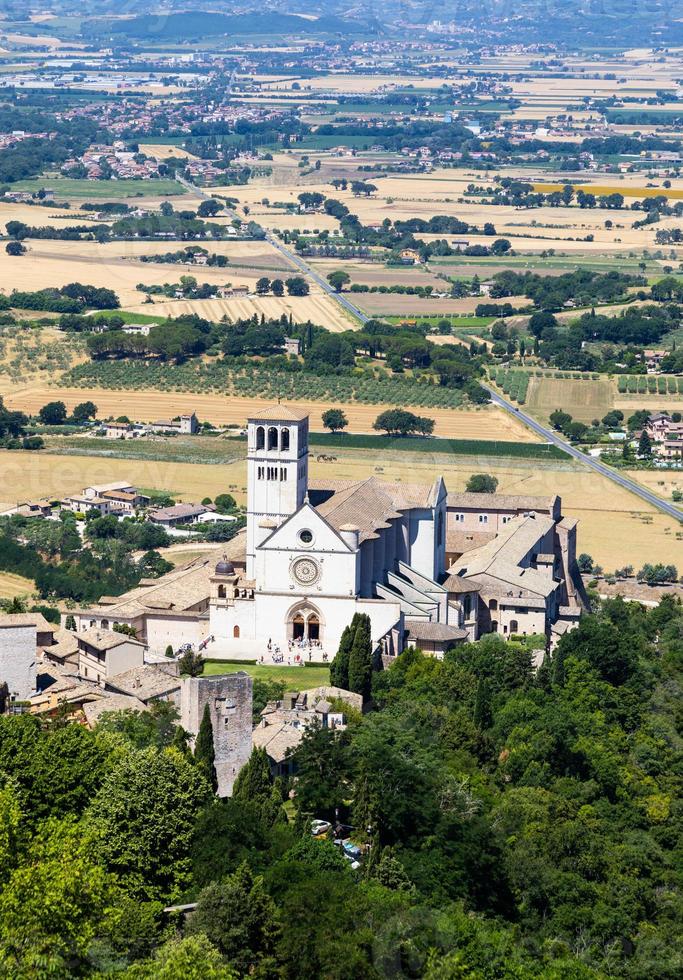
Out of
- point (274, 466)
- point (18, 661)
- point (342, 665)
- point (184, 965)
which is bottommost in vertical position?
point (342, 665)

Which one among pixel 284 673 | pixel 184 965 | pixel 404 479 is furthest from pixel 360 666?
pixel 404 479

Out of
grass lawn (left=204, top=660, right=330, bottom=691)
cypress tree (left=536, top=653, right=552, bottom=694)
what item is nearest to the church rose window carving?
grass lawn (left=204, top=660, right=330, bottom=691)

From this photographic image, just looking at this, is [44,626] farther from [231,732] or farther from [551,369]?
[551,369]

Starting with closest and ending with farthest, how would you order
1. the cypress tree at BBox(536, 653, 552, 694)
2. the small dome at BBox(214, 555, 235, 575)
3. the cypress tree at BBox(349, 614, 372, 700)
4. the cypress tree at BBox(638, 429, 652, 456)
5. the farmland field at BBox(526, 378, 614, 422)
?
1. the cypress tree at BBox(349, 614, 372, 700)
2. the cypress tree at BBox(536, 653, 552, 694)
3. the small dome at BBox(214, 555, 235, 575)
4. the cypress tree at BBox(638, 429, 652, 456)
5. the farmland field at BBox(526, 378, 614, 422)

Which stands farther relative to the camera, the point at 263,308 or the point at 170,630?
the point at 263,308

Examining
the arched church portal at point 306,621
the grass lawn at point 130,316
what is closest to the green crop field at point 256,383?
the grass lawn at point 130,316

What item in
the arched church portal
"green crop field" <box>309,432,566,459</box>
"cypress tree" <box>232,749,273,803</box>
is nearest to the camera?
"cypress tree" <box>232,749,273,803</box>

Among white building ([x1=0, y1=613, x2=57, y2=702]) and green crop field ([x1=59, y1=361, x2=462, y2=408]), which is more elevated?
white building ([x1=0, y1=613, x2=57, y2=702])

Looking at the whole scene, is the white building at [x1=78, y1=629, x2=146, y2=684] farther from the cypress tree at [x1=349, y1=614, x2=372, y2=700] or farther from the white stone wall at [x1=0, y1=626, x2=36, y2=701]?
the cypress tree at [x1=349, y1=614, x2=372, y2=700]

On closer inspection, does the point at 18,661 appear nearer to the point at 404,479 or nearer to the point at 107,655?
the point at 107,655
